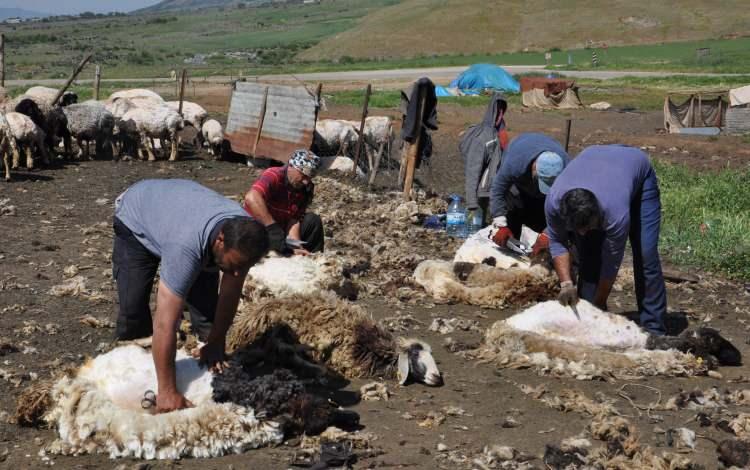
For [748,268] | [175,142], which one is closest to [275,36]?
[175,142]

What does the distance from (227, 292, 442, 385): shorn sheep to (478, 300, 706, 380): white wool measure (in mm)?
711

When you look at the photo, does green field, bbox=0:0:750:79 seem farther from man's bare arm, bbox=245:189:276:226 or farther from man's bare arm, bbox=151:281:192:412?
man's bare arm, bbox=151:281:192:412

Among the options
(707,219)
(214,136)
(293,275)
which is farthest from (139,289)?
(214,136)

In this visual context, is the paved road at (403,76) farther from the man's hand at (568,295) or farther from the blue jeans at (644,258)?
the man's hand at (568,295)

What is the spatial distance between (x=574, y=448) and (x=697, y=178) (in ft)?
36.3

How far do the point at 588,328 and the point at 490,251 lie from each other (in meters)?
2.12

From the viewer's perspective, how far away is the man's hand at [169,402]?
4855 millimetres

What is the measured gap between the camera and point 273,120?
58.1ft

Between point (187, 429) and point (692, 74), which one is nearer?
point (187, 429)

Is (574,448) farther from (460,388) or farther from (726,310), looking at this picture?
(726,310)

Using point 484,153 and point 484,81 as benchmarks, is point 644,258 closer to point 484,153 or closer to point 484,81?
point 484,153

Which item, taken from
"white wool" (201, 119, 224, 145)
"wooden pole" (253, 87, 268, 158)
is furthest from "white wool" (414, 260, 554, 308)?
"white wool" (201, 119, 224, 145)

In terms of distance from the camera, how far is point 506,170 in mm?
7977

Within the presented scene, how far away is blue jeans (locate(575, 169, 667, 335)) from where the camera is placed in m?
6.91
